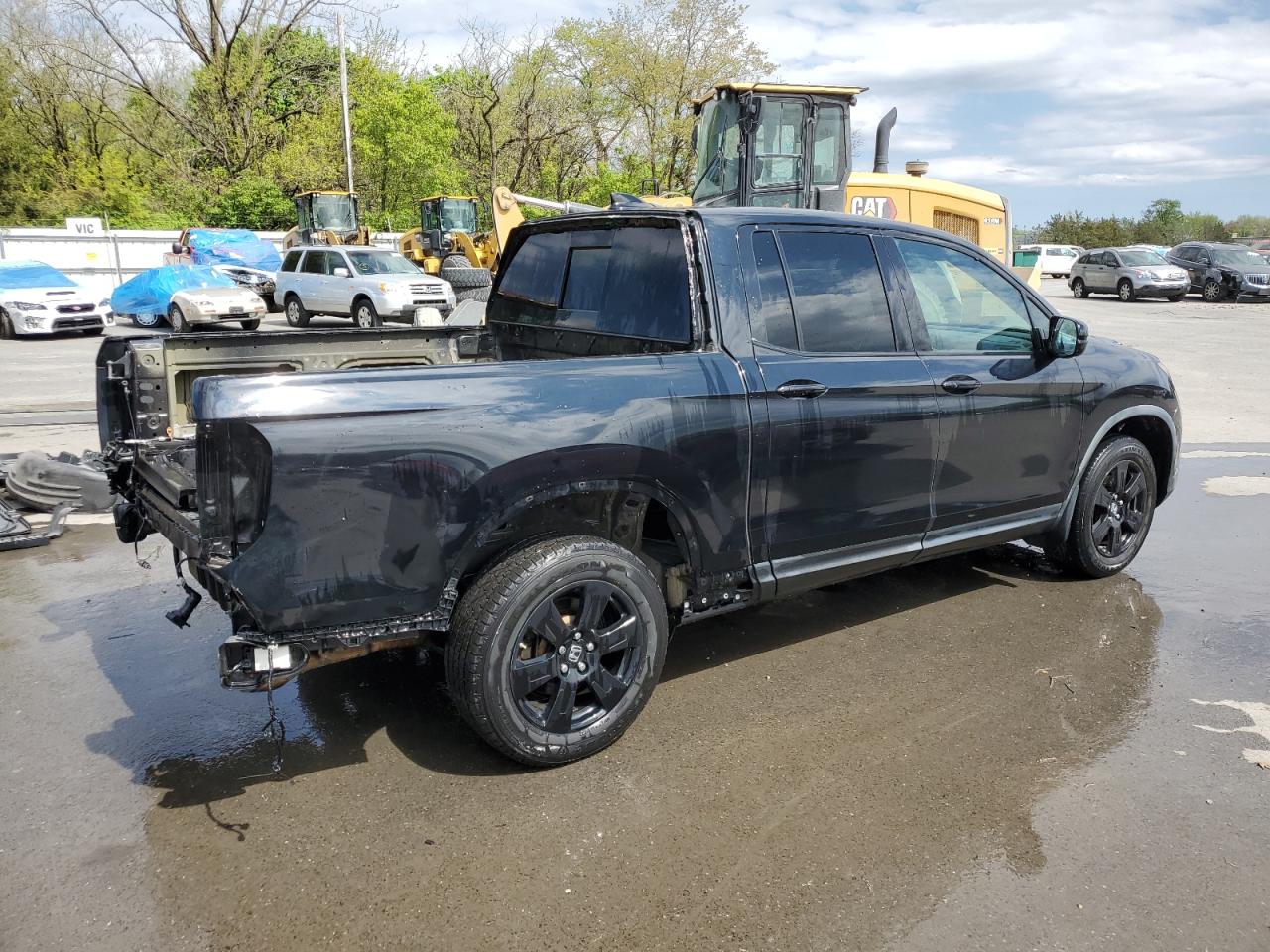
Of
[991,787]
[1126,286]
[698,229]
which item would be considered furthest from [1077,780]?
[1126,286]

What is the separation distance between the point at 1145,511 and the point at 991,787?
2.82 meters

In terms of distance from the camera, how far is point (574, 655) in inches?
136

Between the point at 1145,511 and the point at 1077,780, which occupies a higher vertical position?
the point at 1145,511

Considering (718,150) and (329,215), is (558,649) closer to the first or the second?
(718,150)

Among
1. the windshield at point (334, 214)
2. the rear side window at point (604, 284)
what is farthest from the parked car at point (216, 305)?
the rear side window at point (604, 284)

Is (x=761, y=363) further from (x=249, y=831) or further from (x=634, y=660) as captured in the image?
(x=249, y=831)

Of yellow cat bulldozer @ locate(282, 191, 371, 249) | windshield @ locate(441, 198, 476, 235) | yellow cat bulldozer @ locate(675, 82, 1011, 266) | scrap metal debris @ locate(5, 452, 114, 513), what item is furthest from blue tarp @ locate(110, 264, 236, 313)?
scrap metal debris @ locate(5, 452, 114, 513)

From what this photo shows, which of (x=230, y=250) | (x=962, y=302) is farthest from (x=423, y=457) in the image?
(x=230, y=250)

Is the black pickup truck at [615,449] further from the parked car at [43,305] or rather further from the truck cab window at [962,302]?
the parked car at [43,305]

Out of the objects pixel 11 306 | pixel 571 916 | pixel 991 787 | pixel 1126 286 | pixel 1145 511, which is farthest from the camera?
pixel 1126 286

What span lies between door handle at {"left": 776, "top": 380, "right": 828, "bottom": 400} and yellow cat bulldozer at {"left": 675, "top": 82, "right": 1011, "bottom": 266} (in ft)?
27.8

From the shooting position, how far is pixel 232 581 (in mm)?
2908

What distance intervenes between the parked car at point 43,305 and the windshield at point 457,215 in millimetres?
8989

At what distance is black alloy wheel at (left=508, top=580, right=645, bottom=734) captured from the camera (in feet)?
11.1
